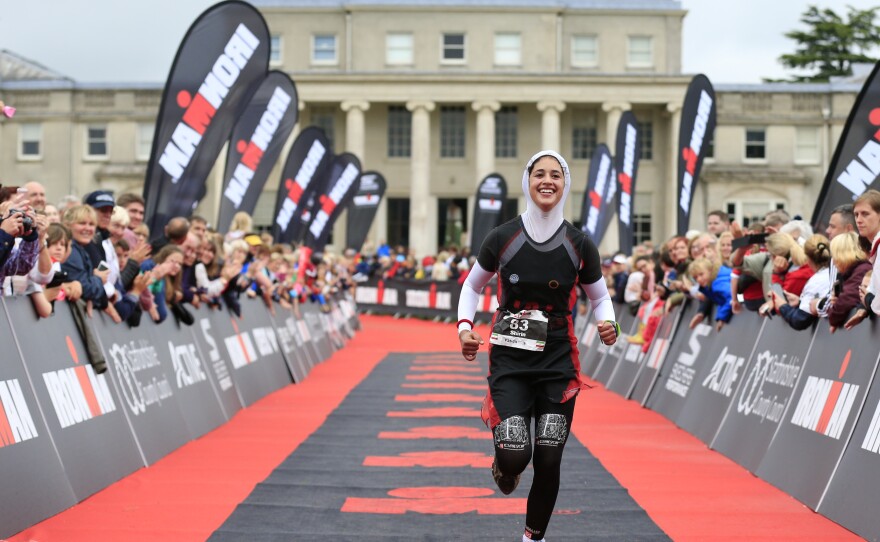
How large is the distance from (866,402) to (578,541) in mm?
2039

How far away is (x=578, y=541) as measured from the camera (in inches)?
255

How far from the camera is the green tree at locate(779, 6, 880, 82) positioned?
7606cm

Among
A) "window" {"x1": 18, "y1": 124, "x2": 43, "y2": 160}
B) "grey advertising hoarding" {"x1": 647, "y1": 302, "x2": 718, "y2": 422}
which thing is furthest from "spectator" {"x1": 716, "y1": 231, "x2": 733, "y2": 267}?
"window" {"x1": 18, "y1": 124, "x2": 43, "y2": 160}

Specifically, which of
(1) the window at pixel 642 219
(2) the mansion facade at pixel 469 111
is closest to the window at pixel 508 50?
(2) the mansion facade at pixel 469 111

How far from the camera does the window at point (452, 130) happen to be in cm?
6378

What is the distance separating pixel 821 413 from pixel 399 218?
183 ft

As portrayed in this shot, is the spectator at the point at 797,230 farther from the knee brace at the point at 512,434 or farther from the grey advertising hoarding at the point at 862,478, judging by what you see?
the knee brace at the point at 512,434

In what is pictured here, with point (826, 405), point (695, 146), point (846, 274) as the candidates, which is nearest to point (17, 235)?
point (826, 405)

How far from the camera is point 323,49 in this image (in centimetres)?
6469

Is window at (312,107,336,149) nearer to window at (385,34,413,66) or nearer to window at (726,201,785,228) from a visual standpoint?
window at (385,34,413,66)

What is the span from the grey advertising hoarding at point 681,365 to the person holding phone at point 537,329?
5863 mm

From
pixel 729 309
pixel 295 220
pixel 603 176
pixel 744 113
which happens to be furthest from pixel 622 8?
pixel 729 309

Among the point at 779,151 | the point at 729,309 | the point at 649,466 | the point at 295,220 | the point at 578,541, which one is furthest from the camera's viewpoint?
the point at 779,151

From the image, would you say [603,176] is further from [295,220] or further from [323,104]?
[323,104]
